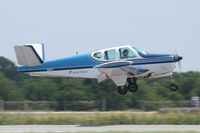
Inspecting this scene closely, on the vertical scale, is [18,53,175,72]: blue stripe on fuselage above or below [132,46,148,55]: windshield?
below

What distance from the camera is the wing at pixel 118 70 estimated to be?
980 inches

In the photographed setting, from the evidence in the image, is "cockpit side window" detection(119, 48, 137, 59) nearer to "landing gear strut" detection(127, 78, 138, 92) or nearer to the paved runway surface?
"landing gear strut" detection(127, 78, 138, 92)

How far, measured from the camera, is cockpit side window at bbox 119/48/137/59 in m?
25.3

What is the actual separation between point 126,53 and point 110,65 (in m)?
1.19

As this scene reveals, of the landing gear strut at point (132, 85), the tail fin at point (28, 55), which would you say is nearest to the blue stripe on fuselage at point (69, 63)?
the tail fin at point (28, 55)

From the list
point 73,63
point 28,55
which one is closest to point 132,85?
point 73,63

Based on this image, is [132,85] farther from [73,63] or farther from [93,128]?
[93,128]

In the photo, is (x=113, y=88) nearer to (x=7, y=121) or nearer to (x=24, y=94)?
(x=24, y=94)

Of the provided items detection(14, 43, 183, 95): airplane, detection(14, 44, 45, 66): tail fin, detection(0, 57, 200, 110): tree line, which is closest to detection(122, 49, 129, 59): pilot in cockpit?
detection(14, 43, 183, 95): airplane

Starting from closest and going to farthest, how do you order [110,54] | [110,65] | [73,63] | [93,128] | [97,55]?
1. [93,128]
2. [110,65]
3. [110,54]
4. [97,55]
5. [73,63]

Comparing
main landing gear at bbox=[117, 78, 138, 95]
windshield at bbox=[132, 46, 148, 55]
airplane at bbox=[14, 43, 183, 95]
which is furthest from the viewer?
main landing gear at bbox=[117, 78, 138, 95]

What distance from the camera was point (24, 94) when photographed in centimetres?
5550

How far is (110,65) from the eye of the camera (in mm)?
24938

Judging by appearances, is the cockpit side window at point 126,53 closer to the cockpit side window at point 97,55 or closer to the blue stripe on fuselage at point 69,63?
the cockpit side window at point 97,55
